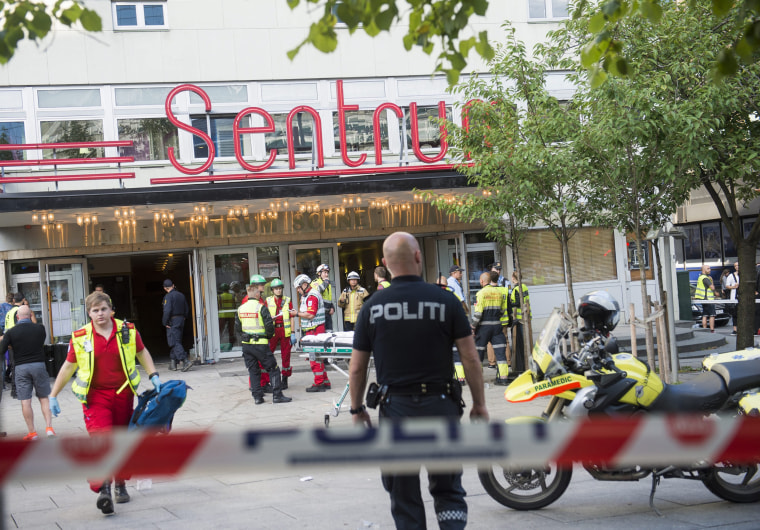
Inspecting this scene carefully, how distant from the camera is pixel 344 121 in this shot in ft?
59.3

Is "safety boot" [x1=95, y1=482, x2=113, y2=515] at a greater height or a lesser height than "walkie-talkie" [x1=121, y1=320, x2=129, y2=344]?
lesser

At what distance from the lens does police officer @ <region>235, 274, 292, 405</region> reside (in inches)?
449

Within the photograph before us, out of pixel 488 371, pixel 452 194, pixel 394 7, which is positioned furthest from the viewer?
pixel 452 194

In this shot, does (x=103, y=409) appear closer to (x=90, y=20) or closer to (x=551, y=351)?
(x=90, y=20)

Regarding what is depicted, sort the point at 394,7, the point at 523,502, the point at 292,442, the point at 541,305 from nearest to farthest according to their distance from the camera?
1. the point at 292,442
2. the point at 394,7
3. the point at 523,502
4. the point at 541,305

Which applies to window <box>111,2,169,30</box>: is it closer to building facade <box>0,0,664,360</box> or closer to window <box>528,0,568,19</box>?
building facade <box>0,0,664,360</box>

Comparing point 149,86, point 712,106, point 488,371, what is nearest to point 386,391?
point 712,106

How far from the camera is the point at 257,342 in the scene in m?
11.5

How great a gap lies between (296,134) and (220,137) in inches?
71.4

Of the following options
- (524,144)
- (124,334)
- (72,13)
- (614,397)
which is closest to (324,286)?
(524,144)

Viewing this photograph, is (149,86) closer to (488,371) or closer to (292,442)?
(488,371)

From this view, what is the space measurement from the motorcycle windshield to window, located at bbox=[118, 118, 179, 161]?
46.1ft

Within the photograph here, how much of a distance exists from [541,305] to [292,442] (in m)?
17.9

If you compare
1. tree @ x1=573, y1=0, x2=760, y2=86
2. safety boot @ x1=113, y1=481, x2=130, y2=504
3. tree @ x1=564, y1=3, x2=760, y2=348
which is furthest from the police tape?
tree @ x1=564, y1=3, x2=760, y2=348
